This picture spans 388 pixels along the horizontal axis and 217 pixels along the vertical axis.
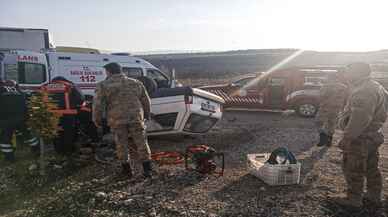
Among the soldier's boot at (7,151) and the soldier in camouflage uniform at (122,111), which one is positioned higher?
the soldier in camouflage uniform at (122,111)

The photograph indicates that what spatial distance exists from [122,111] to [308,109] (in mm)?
8420

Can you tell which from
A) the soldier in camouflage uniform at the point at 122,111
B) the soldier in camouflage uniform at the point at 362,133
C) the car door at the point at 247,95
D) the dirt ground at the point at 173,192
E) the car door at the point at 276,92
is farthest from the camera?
the car door at the point at 247,95

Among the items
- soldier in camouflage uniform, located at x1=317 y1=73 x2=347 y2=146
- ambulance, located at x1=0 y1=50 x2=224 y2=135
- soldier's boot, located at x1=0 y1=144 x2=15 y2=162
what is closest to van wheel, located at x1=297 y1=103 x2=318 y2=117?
soldier in camouflage uniform, located at x1=317 y1=73 x2=347 y2=146

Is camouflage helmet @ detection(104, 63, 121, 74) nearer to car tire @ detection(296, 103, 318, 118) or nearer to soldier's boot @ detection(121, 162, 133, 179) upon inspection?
soldier's boot @ detection(121, 162, 133, 179)

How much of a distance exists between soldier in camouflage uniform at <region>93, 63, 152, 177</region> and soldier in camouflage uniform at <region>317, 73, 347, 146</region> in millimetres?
4169

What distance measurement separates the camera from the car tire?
1238cm

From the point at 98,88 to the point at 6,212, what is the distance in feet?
6.89

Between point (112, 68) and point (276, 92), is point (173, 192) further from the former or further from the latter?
point (276, 92)

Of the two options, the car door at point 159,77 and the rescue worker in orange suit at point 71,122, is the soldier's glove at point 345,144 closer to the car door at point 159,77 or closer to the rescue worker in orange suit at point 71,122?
the rescue worker in orange suit at point 71,122

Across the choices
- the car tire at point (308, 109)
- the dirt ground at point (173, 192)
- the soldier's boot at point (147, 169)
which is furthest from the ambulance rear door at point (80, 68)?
the car tire at point (308, 109)

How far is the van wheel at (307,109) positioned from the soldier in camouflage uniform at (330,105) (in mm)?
4478

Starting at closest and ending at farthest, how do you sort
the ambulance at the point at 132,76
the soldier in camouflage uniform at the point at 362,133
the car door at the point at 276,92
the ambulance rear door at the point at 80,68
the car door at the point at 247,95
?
the soldier in camouflage uniform at the point at 362,133
the ambulance at the point at 132,76
the ambulance rear door at the point at 80,68
the car door at the point at 276,92
the car door at the point at 247,95

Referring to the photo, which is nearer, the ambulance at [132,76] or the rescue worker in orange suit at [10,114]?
the rescue worker in orange suit at [10,114]

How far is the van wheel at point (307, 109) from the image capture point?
488 inches
